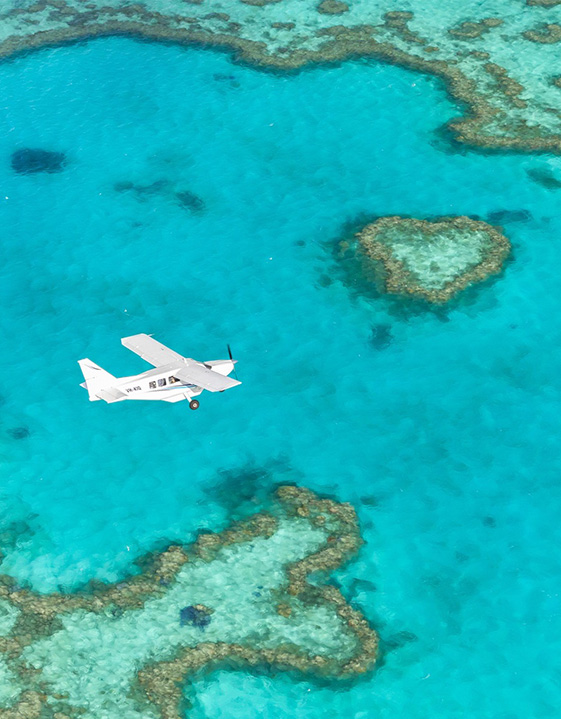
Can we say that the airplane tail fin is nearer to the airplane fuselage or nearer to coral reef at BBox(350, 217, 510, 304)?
the airplane fuselage

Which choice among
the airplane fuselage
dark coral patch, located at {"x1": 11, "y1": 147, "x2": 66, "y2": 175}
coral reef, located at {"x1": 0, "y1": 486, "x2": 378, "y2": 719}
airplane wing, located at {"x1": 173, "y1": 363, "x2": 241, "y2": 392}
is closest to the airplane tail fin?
the airplane fuselage

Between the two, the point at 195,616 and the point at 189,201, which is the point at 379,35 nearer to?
the point at 189,201

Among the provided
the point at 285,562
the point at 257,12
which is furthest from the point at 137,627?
the point at 257,12

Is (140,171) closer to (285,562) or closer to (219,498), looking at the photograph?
(219,498)

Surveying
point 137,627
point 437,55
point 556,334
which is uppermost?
point 437,55

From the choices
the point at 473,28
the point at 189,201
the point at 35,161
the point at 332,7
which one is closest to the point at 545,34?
the point at 473,28

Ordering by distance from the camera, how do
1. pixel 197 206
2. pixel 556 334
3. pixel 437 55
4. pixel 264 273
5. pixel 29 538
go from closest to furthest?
pixel 29 538
pixel 556 334
pixel 264 273
pixel 197 206
pixel 437 55

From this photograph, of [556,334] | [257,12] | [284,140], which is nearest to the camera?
[556,334]
